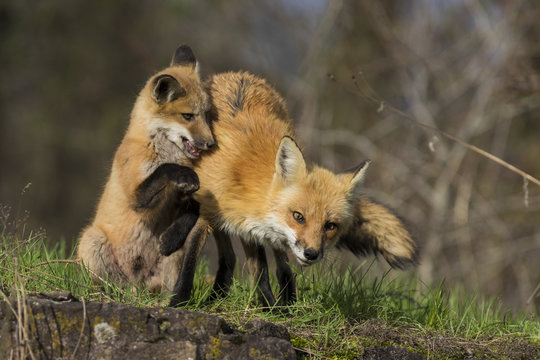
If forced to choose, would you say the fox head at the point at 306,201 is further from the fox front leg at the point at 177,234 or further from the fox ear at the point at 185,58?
the fox ear at the point at 185,58

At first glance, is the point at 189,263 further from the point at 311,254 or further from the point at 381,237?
the point at 381,237

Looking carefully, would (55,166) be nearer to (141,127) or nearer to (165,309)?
(141,127)

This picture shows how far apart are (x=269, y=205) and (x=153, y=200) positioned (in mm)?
952

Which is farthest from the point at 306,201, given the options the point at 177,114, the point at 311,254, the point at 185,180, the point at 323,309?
the point at 177,114

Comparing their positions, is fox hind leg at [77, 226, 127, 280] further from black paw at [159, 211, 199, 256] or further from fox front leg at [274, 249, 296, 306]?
fox front leg at [274, 249, 296, 306]

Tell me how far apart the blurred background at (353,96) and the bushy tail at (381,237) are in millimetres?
1249

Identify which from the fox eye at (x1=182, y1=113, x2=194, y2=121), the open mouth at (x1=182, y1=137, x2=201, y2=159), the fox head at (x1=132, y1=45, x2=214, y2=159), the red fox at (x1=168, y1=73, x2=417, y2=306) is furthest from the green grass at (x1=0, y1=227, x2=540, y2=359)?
the fox eye at (x1=182, y1=113, x2=194, y2=121)

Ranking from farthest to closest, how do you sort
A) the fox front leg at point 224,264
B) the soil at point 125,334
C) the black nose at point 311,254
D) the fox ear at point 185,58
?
the fox ear at point 185,58 < the fox front leg at point 224,264 < the black nose at point 311,254 < the soil at point 125,334

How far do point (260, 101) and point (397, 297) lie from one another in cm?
230

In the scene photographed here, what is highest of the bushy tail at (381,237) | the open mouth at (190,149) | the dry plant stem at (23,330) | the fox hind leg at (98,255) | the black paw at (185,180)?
the open mouth at (190,149)

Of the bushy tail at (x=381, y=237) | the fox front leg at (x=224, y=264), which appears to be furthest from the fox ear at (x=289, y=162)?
the fox front leg at (x=224, y=264)

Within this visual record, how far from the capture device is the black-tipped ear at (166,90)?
5039mm

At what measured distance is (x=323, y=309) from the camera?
4.59m

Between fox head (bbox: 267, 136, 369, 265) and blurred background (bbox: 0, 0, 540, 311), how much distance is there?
1413mm
